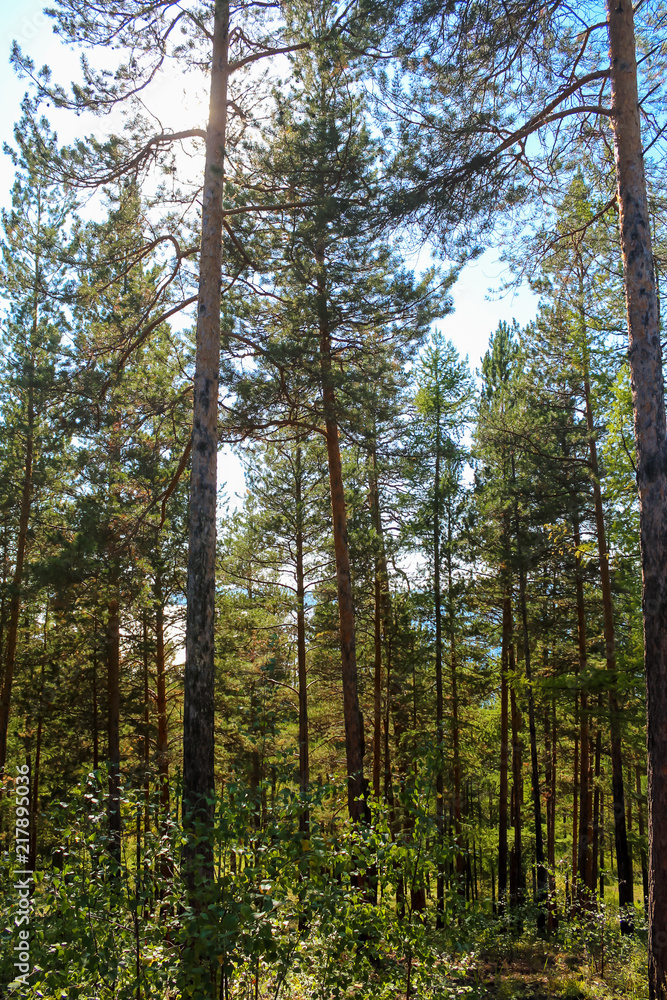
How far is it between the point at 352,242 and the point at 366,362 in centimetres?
222

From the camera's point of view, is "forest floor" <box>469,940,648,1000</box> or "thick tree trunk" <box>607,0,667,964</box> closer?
"thick tree trunk" <box>607,0,667,964</box>

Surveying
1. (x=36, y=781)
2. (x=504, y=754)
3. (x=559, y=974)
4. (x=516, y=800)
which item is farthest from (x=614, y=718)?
(x=36, y=781)

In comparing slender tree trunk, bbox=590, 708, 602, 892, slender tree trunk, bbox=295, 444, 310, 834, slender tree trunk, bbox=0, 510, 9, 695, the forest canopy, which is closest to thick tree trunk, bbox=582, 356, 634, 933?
the forest canopy

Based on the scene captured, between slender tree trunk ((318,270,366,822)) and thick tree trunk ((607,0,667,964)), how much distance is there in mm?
4131

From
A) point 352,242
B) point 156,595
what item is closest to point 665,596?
point 352,242

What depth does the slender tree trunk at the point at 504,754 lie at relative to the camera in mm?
15953

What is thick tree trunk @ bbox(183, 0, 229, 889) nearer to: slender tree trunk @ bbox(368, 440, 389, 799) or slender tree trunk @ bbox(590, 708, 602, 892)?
slender tree trunk @ bbox(368, 440, 389, 799)

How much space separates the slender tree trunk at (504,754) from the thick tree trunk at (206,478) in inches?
437

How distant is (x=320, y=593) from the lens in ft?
49.3

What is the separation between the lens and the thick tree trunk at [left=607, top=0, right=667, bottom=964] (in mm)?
4832

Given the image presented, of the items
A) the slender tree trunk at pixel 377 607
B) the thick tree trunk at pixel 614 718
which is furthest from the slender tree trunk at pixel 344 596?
the thick tree trunk at pixel 614 718

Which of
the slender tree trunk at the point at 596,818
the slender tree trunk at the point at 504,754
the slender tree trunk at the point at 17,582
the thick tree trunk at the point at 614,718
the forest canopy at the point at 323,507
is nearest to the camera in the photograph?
the forest canopy at the point at 323,507

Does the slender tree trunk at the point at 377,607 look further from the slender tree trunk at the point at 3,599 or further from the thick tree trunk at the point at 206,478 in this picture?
the slender tree trunk at the point at 3,599

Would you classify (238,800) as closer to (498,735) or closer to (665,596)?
(665,596)
